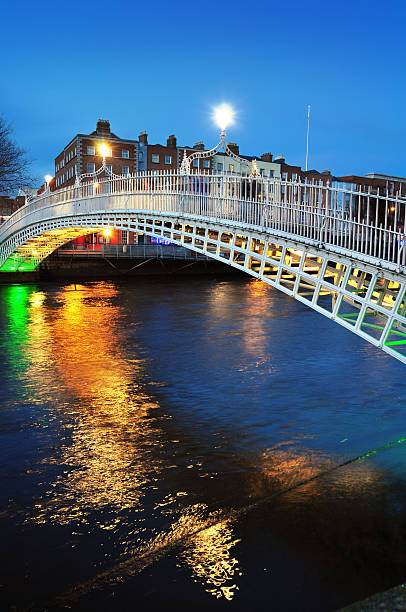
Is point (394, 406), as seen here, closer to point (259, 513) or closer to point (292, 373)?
point (292, 373)

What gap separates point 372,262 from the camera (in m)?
9.26

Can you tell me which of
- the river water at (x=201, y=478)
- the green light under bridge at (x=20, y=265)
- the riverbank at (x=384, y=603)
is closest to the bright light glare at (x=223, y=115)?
the river water at (x=201, y=478)

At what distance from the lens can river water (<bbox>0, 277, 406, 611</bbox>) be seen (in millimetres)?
5527

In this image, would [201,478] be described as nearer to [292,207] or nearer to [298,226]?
[298,226]

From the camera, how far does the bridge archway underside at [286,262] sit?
32.8 feet

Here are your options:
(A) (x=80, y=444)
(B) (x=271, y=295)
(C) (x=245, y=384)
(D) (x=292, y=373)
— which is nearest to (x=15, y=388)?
(A) (x=80, y=444)

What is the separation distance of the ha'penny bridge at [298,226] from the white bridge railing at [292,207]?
0.02m

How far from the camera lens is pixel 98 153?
5359 centimetres

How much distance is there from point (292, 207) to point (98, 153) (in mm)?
45614

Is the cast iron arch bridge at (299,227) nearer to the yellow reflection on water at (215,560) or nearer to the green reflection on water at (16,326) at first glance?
the yellow reflection on water at (215,560)

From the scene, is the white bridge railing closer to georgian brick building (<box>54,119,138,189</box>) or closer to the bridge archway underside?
the bridge archway underside

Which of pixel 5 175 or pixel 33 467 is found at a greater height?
pixel 5 175

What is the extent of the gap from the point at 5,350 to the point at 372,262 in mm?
12324

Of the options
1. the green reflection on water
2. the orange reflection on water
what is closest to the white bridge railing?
the orange reflection on water
